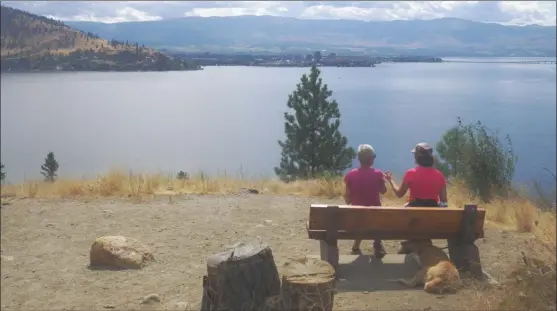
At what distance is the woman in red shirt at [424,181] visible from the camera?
5367 millimetres

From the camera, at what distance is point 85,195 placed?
9.04 metres

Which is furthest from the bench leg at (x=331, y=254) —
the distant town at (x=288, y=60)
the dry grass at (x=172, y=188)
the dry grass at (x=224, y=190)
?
the distant town at (x=288, y=60)

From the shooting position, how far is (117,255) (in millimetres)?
5652

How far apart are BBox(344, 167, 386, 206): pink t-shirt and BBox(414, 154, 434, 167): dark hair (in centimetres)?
36

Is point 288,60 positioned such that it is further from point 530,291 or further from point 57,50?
point 530,291

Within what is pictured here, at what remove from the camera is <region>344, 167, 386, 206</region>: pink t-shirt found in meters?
5.52

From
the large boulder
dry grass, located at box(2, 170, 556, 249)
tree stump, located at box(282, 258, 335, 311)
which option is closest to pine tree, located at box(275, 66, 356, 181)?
dry grass, located at box(2, 170, 556, 249)

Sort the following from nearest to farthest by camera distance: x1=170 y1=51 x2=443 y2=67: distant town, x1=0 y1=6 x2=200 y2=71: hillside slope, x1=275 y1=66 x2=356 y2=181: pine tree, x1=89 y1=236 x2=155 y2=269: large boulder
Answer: x1=89 y1=236 x2=155 y2=269: large boulder, x1=0 y1=6 x2=200 y2=71: hillside slope, x1=275 y1=66 x2=356 y2=181: pine tree, x1=170 y1=51 x2=443 y2=67: distant town

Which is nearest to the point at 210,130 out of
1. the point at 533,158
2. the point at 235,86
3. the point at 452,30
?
the point at 533,158

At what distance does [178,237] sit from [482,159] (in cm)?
502

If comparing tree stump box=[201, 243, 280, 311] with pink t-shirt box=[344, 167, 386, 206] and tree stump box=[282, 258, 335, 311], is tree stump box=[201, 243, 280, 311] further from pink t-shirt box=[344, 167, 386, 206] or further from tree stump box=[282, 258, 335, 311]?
pink t-shirt box=[344, 167, 386, 206]

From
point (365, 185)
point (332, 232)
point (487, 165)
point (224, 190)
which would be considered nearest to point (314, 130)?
point (224, 190)

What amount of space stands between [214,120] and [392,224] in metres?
80.6

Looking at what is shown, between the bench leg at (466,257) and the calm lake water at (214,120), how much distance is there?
22.0 meters
